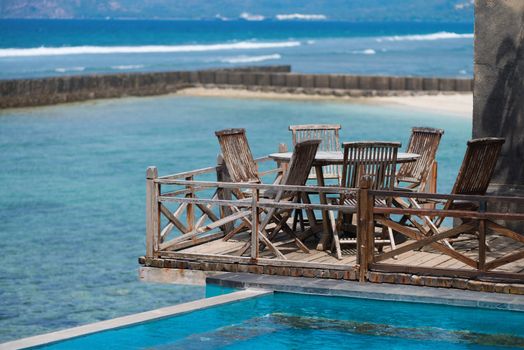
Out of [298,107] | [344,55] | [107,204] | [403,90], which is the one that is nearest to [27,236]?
[107,204]

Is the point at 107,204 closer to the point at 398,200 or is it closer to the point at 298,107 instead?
the point at 398,200

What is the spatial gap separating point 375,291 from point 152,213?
78.8 inches

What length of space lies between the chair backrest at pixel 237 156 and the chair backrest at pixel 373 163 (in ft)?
4.13

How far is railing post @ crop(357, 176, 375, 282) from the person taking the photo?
8422mm

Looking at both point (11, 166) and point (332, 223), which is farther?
point (11, 166)

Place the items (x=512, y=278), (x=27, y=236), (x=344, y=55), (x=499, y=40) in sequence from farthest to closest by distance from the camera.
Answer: (x=344, y=55) < (x=27, y=236) < (x=499, y=40) < (x=512, y=278)

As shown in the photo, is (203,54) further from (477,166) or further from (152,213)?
(477,166)

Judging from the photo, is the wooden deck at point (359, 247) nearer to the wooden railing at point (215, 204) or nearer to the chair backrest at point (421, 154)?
the wooden railing at point (215, 204)

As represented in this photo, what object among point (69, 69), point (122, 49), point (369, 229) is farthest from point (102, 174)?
point (122, 49)

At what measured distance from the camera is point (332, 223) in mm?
9375

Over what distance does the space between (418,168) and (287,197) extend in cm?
148

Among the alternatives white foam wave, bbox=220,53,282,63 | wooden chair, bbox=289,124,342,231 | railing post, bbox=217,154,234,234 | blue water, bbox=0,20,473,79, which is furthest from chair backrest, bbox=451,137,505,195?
white foam wave, bbox=220,53,282,63

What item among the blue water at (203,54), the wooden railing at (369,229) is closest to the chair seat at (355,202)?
the wooden railing at (369,229)

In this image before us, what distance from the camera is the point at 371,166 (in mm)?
9195
